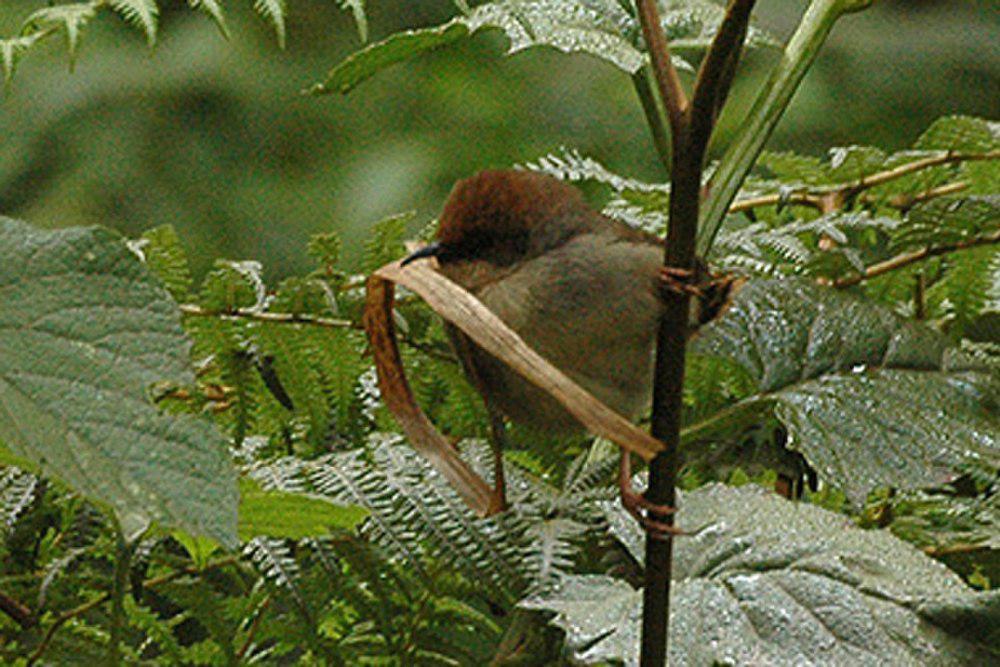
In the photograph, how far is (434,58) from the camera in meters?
3.64

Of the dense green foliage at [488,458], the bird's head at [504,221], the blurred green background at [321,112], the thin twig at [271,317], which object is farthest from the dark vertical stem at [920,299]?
the blurred green background at [321,112]

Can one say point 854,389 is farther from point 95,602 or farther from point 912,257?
point 95,602

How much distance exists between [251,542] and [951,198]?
53cm

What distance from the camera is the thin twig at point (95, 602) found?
924mm

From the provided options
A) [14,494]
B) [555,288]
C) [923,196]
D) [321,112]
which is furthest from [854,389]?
[321,112]

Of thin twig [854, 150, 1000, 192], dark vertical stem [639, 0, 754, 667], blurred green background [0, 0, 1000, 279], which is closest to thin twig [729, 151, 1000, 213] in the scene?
thin twig [854, 150, 1000, 192]

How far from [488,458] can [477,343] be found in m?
0.33

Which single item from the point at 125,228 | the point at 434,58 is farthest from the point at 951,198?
the point at 434,58

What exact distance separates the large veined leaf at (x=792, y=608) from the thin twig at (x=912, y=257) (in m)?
0.31

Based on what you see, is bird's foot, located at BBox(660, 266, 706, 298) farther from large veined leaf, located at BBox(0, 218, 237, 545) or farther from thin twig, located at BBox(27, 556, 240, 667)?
thin twig, located at BBox(27, 556, 240, 667)

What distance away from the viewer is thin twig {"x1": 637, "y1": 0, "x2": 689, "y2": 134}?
2.31ft

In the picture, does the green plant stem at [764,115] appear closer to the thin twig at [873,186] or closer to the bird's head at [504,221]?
the bird's head at [504,221]

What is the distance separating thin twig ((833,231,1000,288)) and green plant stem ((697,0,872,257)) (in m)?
0.36

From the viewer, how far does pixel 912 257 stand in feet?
3.92
